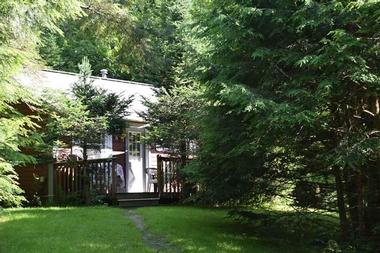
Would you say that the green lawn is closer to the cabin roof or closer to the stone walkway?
the stone walkway

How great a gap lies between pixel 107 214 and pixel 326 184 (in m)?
5.53

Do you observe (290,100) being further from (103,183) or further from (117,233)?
(103,183)

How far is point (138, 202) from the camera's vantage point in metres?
15.6

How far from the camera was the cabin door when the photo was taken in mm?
19156

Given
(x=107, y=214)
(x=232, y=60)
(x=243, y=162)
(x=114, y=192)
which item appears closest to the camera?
(x=232, y=60)

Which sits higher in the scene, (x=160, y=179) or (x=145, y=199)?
(x=160, y=179)

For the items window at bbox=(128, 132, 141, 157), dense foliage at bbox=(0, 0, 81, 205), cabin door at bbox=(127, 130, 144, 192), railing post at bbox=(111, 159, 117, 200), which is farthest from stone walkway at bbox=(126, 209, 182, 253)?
window at bbox=(128, 132, 141, 157)

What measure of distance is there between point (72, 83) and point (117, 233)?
9603 millimetres

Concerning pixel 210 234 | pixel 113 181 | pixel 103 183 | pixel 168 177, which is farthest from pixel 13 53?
pixel 168 177

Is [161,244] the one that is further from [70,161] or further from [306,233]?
[70,161]

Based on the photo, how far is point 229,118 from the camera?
388 inches

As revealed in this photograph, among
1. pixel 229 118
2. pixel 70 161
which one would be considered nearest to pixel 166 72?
pixel 70 161

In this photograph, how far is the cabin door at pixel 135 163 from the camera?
19156mm

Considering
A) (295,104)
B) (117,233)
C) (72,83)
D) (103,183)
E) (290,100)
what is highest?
(72,83)
